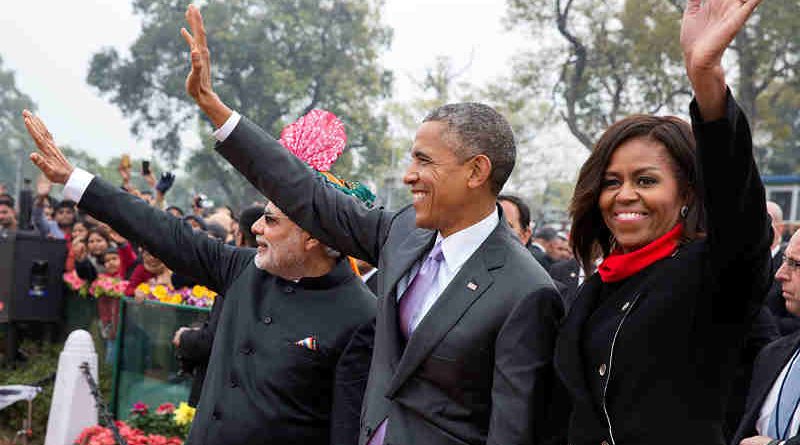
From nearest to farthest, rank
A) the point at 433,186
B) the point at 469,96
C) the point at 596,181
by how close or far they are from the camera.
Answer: the point at 596,181, the point at 433,186, the point at 469,96

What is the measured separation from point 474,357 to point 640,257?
1.85 ft

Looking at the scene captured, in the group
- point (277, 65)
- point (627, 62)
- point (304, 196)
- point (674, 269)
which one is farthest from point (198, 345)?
point (277, 65)

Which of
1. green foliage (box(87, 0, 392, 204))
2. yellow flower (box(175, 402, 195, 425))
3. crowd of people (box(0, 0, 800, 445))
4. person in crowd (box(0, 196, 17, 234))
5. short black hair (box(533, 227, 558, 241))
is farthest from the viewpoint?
green foliage (box(87, 0, 392, 204))

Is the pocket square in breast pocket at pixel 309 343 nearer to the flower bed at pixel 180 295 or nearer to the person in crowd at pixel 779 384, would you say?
the person in crowd at pixel 779 384

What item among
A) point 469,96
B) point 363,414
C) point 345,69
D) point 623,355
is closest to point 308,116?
point 363,414

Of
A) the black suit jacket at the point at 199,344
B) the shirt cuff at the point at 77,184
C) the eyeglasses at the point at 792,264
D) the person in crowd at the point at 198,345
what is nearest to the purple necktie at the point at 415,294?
the shirt cuff at the point at 77,184

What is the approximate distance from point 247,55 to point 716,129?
1610 inches

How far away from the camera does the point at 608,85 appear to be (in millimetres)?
25922

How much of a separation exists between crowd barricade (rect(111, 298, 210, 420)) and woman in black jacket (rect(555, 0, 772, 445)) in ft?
16.6

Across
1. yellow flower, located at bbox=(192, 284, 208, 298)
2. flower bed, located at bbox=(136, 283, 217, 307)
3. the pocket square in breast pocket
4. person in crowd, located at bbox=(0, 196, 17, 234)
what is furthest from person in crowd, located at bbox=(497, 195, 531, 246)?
person in crowd, located at bbox=(0, 196, 17, 234)

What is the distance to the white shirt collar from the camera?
290cm

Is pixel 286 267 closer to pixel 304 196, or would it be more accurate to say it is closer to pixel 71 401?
pixel 304 196

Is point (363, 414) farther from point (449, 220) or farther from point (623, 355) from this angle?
point (623, 355)

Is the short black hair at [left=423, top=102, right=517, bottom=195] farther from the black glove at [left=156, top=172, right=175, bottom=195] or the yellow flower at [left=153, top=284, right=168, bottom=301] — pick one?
the yellow flower at [left=153, top=284, right=168, bottom=301]
